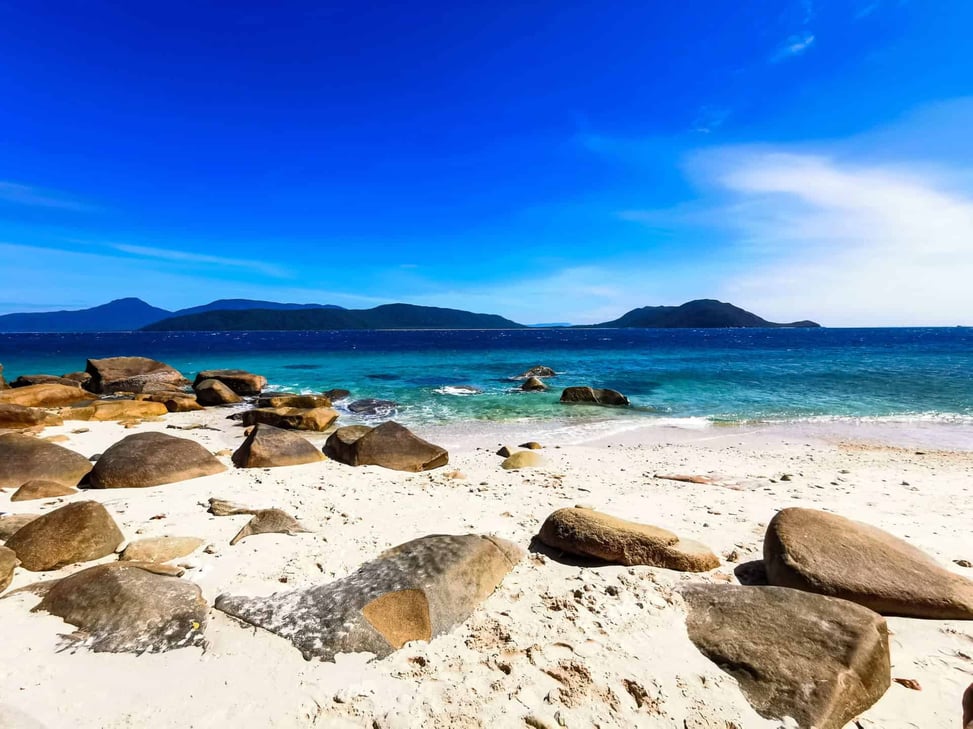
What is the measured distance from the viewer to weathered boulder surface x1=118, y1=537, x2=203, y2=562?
197 inches

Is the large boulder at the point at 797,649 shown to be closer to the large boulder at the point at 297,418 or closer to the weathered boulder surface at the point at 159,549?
the weathered boulder surface at the point at 159,549

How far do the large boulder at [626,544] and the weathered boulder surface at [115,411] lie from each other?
1559 centimetres

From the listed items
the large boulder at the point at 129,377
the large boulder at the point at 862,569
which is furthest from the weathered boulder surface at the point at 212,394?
the large boulder at the point at 862,569

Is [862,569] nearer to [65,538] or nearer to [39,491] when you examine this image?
[65,538]

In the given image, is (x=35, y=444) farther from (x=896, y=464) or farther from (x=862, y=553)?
(x=896, y=464)

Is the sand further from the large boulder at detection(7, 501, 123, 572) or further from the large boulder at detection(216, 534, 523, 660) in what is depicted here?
the large boulder at detection(7, 501, 123, 572)

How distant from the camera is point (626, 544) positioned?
5.08 meters

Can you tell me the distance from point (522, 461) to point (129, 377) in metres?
23.4

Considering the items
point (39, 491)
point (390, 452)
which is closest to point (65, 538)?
point (39, 491)

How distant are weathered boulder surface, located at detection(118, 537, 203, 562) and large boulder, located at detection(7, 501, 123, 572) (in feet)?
0.92

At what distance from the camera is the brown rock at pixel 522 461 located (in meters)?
9.59

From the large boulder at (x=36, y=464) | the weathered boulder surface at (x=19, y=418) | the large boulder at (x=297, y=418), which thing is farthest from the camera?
the large boulder at (x=297, y=418)

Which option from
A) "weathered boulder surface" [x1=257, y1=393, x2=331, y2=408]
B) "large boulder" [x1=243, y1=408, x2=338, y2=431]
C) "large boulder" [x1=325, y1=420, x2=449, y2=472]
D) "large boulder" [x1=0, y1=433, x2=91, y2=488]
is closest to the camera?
"large boulder" [x1=0, y1=433, x2=91, y2=488]

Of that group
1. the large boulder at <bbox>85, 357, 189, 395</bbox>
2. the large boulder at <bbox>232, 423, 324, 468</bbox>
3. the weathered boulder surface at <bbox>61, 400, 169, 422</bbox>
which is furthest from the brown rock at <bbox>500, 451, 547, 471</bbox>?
the large boulder at <bbox>85, 357, 189, 395</bbox>
